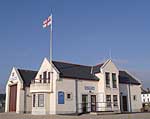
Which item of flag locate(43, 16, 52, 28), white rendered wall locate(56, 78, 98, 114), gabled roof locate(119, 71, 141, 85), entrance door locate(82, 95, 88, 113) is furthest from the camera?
gabled roof locate(119, 71, 141, 85)

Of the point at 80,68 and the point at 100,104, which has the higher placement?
the point at 80,68

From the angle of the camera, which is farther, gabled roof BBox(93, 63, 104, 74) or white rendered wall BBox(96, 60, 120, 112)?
gabled roof BBox(93, 63, 104, 74)

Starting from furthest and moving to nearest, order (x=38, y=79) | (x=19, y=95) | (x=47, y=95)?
(x=19, y=95) < (x=38, y=79) < (x=47, y=95)

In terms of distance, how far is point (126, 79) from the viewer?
4069cm

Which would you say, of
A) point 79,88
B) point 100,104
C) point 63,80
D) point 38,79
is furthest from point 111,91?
point 38,79

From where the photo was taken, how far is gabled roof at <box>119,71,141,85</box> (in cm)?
3973

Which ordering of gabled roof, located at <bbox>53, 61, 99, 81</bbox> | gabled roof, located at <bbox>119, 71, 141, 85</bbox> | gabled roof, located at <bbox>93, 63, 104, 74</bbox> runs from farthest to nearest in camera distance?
gabled roof, located at <bbox>119, 71, 141, 85</bbox>
gabled roof, located at <bbox>93, 63, 104, 74</bbox>
gabled roof, located at <bbox>53, 61, 99, 81</bbox>

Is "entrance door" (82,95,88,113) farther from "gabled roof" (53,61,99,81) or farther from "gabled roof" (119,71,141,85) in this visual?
"gabled roof" (119,71,141,85)

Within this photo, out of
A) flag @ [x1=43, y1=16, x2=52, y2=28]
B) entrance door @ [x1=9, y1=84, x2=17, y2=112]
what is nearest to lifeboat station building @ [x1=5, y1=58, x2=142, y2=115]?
entrance door @ [x1=9, y1=84, x2=17, y2=112]

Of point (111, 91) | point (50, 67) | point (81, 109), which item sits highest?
point (50, 67)

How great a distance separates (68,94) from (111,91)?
21.3 ft

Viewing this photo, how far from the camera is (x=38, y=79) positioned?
35031mm

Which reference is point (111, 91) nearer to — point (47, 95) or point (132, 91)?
point (132, 91)

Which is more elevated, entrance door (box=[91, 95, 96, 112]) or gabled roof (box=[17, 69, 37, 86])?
gabled roof (box=[17, 69, 37, 86])
